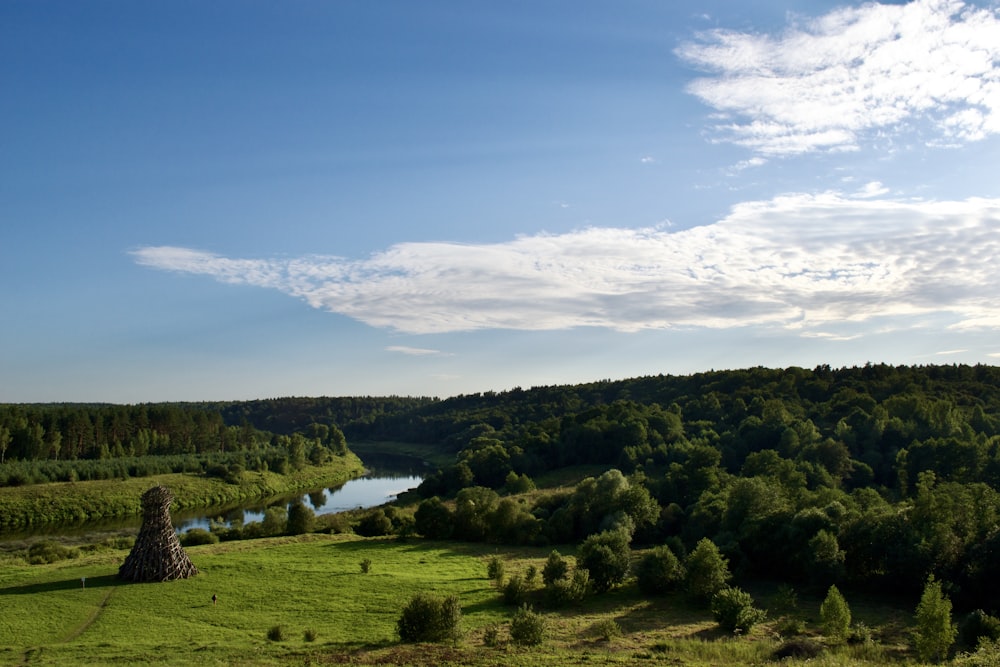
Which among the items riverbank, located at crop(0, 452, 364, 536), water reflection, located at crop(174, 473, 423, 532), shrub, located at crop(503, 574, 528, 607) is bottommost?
water reflection, located at crop(174, 473, 423, 532)

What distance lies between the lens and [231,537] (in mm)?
68938

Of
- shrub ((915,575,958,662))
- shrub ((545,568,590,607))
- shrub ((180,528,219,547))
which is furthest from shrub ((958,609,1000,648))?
shrub ((180,528,219,547))

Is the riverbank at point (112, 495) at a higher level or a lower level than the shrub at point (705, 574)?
lower

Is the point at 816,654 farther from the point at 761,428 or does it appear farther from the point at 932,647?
the point at 761,428

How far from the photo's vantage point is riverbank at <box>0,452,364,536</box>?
95.4 m

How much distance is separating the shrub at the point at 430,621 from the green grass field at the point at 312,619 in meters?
0.90

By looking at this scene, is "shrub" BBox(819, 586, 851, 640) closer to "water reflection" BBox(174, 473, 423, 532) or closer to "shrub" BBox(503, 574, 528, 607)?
"shrub" BBox(503, 574, 528, 607)

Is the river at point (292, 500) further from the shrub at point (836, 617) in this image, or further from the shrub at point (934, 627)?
the shrub at point (934, 627)

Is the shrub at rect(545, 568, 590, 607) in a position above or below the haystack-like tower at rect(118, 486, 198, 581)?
below

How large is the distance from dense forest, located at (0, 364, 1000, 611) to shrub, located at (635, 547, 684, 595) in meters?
5.57

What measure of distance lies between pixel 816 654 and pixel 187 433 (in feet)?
541

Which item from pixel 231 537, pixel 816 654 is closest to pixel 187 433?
pixel 231 537

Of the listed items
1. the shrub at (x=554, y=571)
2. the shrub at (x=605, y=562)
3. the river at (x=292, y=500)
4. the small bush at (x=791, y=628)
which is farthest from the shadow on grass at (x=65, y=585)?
the small bush at (x=791, y=628)

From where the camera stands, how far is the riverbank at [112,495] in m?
95.4
